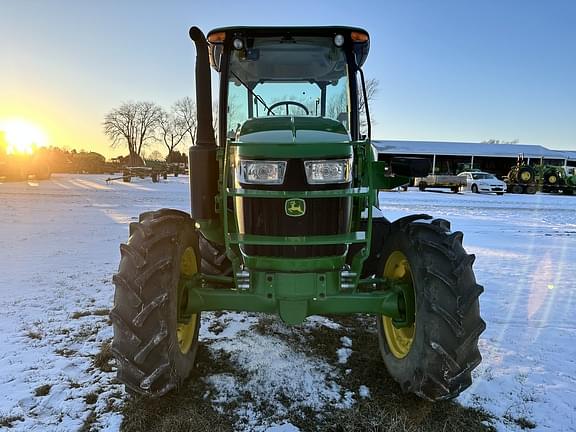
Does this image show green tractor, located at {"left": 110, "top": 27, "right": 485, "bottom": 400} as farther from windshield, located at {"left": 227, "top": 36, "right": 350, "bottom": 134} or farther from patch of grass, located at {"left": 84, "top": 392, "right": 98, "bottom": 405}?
patch of grass, located at {"left": 84, "top": 392, "right": 98, "bottom": 405}

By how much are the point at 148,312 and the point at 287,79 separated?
252 centimetres

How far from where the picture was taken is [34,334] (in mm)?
3877

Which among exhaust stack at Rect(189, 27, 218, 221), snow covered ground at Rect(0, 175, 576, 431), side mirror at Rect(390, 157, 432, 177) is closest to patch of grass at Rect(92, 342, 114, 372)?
snow covered ground at Rect(0, 175, 576, 431)

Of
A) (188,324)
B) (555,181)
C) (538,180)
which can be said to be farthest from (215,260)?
(555,181)

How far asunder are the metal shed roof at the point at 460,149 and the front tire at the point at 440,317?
38998 mm

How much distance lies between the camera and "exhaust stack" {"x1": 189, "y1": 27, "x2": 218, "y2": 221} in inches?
112

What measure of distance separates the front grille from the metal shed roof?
39246mm

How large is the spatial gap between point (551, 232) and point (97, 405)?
475 inches

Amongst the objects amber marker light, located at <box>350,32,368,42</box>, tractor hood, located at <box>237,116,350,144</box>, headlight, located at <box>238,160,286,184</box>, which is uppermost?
amber marker light, located at <box>350,32,368,42</box>

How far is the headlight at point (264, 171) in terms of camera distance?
2611 mm

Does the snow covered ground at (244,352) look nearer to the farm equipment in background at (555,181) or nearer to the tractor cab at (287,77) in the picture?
the tractor cab at (287,77)

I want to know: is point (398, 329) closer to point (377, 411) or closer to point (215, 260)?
point (377, 411)

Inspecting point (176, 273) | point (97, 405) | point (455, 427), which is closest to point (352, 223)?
point (176, 273)

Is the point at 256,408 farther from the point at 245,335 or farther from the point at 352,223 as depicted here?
the point at 352,223
